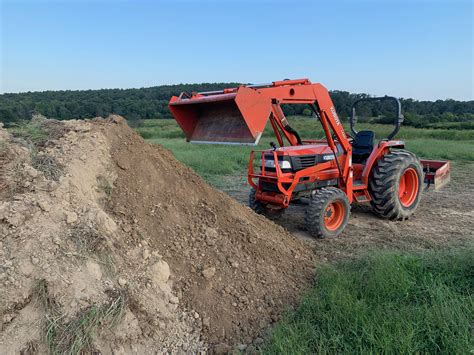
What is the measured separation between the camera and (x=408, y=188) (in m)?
7.00

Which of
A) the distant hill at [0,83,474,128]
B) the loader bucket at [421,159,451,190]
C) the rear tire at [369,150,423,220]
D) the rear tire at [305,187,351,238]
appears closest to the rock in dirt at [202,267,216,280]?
the rear tire at [305,187,351,238]

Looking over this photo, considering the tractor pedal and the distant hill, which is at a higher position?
the distant hill

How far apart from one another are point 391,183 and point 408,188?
100 centimetres

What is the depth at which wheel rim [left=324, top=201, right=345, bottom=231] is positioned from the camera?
223 inches

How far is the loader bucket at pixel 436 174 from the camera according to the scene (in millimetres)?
7477

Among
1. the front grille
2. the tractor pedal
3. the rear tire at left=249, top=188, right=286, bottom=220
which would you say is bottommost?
the rear tire at left=249, top=188, right=286, bottom=220

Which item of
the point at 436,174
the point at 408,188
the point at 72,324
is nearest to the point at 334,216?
the point at 408,188

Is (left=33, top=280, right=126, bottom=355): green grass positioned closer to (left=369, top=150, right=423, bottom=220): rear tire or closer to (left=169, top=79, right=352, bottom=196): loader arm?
(left=169, top=79, right=352, bottom=196): loader arm

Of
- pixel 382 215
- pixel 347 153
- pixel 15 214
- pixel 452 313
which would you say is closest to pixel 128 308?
pixel 15 214

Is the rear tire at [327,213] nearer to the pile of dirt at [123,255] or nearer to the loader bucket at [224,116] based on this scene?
the pile of dirt at [123,255]

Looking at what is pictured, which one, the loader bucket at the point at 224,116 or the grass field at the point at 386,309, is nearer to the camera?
the grass field at the point at 386,309

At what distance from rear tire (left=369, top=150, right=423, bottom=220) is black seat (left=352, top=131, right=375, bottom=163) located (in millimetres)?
382

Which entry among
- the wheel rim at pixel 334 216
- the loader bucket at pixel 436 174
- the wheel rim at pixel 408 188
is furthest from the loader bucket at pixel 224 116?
the loader bucket at pixel 436 174

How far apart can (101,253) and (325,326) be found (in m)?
1.92
